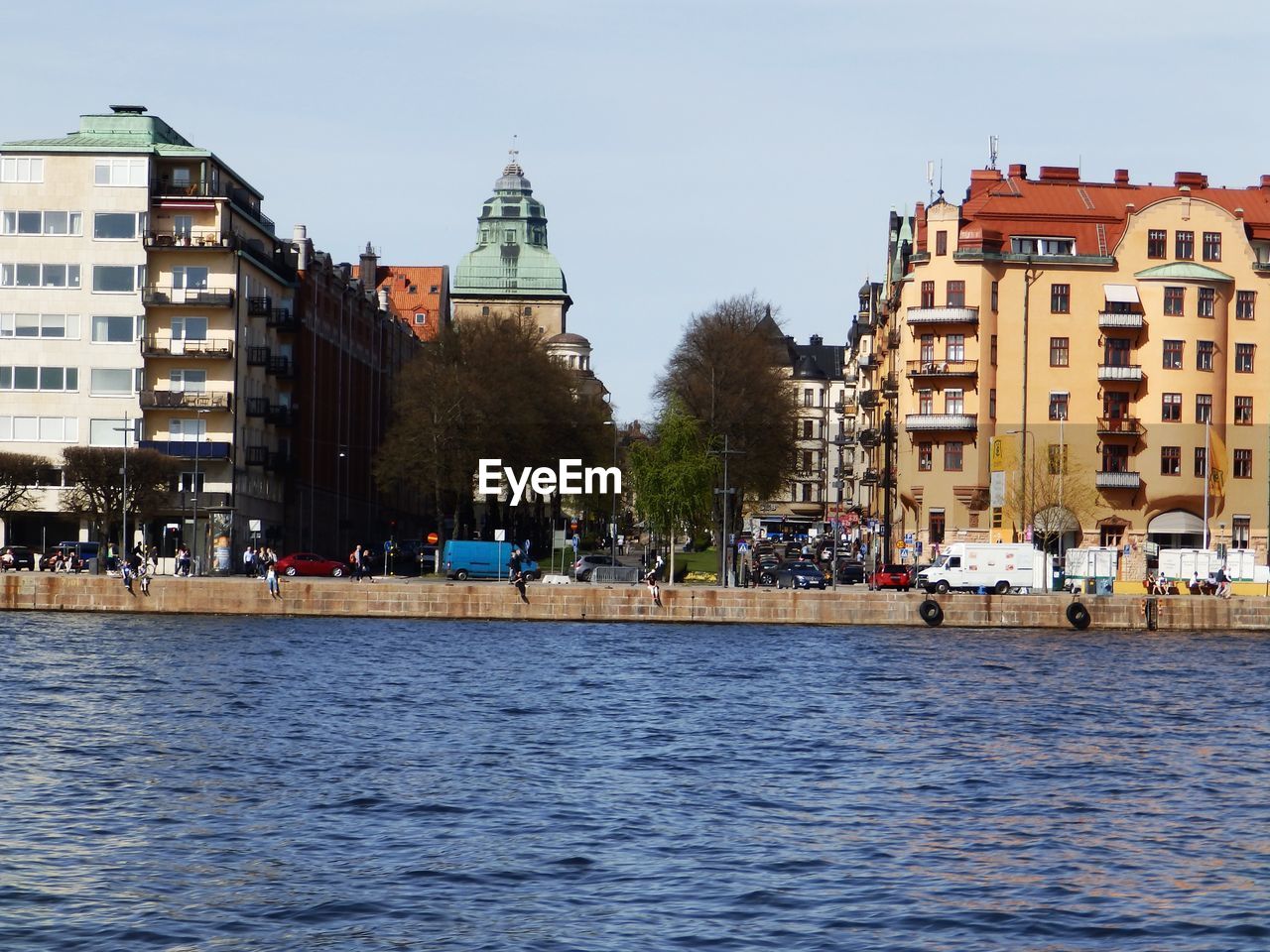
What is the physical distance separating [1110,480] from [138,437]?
54.9 m

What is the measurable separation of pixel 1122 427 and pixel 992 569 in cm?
2422

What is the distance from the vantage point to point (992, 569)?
9538 centimetres

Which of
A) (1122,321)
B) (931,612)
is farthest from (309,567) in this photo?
(1122,321)

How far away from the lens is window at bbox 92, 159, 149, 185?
111188 mm

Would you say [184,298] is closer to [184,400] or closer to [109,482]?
[184,400]

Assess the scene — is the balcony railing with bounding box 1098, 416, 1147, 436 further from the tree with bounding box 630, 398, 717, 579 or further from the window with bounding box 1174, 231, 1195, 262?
the tree with bounding box 630, 398, 717, 579

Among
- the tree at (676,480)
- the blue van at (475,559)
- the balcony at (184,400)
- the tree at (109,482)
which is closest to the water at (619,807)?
the tree at (109,482)

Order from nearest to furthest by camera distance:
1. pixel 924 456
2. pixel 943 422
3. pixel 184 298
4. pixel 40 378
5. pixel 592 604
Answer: pixel 592 604 < pixel 40 378 < pixel 184 298 < pixel 943 422 < pixel 924 456

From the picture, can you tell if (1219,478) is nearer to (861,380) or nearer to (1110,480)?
(1110,480)

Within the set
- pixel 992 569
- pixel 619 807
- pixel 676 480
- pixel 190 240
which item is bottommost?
pixel 619 807

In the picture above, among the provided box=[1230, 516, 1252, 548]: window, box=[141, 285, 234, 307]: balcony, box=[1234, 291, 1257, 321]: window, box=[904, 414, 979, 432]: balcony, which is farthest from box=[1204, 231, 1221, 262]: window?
box=[141, 285, 234, 307]: balcony

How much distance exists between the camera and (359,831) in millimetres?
29156

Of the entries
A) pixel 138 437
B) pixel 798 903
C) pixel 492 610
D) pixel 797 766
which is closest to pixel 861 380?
pixel 138 437

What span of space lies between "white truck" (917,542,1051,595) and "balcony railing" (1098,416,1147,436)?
22.2 meters
